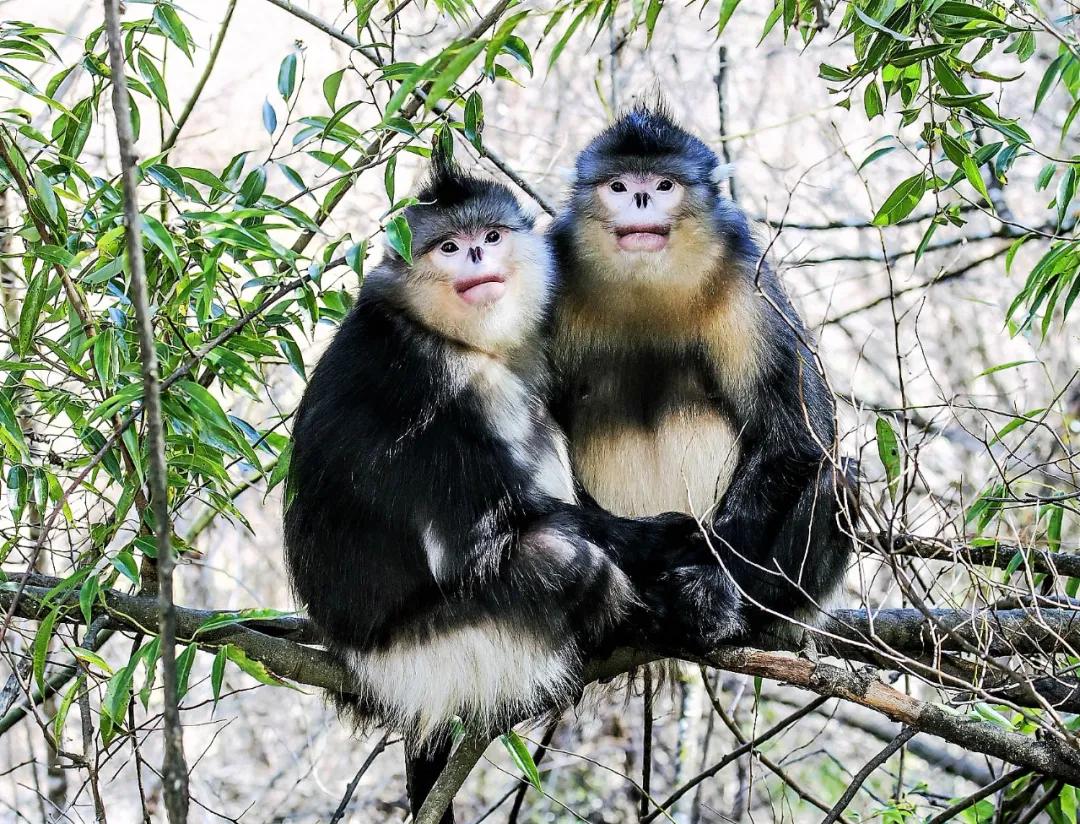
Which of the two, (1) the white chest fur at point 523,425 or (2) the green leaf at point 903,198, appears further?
(1) the white chest fur at point 523,425

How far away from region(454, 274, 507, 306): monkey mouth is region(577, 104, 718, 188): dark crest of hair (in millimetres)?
428

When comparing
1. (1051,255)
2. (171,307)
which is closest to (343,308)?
(171,307)

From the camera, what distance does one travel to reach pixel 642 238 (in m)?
2.89

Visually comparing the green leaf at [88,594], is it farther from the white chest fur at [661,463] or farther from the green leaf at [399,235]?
the white chest fur at [661,463]

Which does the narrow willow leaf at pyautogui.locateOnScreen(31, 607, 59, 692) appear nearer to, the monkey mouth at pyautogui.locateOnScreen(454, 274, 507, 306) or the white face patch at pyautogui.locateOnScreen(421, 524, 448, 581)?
the white face patch at pyautogui.locateOnScreen(421, 524, 448, 581)

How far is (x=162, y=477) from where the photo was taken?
150 cm

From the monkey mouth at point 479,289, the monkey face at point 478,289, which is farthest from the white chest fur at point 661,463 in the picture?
the monkey mouth at point 479,289

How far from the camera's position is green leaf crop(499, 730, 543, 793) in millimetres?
2363

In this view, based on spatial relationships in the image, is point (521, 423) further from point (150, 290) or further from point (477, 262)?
point (150, 290)

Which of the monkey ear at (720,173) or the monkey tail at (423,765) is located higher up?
the monkey ear at (720,173)

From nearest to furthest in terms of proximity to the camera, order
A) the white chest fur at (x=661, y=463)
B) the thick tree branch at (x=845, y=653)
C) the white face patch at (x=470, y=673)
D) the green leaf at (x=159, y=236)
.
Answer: the green leaf at (x=159, y=236), the thick tree branch at (x=845, y=653), the white face patch at (x=470, y=673), the white chest fur at (x=661, y=463)

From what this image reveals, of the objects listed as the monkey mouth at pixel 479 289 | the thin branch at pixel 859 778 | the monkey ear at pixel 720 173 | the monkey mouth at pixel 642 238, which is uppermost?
the monkey ear at pixel 720 173

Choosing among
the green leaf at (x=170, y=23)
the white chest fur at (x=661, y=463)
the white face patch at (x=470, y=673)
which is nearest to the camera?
the green leaf at (x=170, y=23)

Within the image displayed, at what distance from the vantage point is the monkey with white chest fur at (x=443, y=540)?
8.57ft
